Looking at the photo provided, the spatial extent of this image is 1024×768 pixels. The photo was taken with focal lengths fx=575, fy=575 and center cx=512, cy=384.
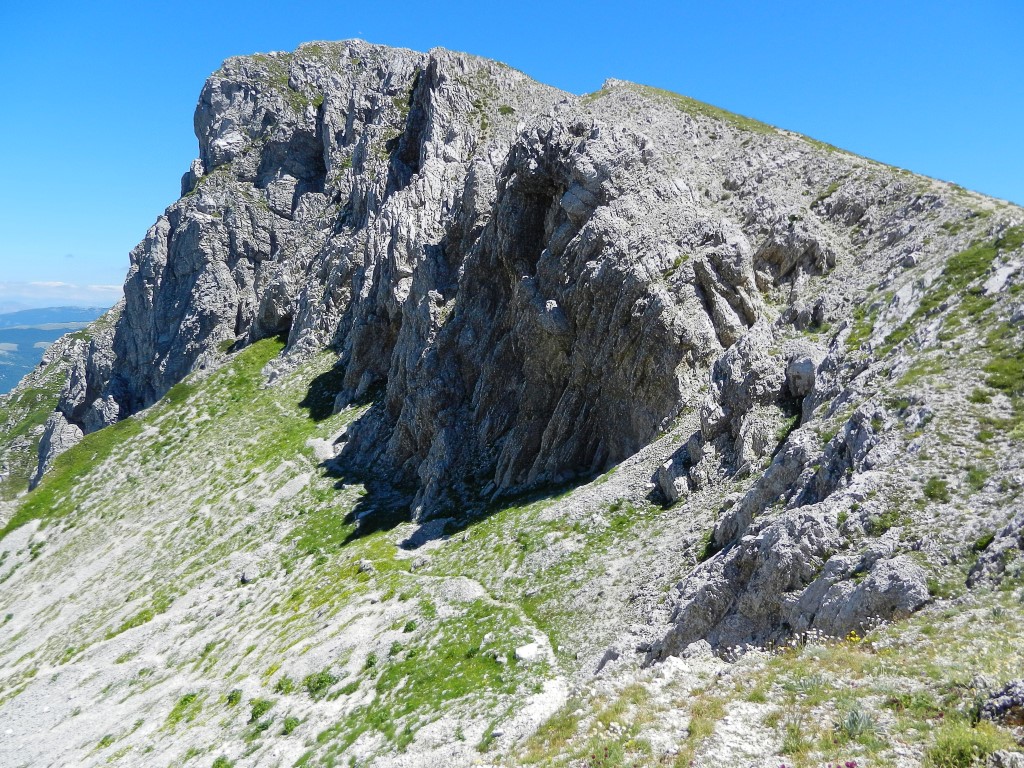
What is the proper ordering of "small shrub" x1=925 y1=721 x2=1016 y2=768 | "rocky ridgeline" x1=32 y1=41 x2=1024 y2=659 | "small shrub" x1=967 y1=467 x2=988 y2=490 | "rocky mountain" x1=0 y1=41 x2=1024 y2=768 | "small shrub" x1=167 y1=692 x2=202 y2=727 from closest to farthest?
"small shrub" x1=925 y1=721 x2=1016 y2=768
"rocky mountain" x1=0 y1=41 x2=1024 y2=768
"small shrub" x1=967 y1=467 x2=988 y2=490
"rocky ridgeline" x1=32 y1=41 x2=1024 y2=659
"small shrub" x1=167 y1=692 x2=202 y2=727

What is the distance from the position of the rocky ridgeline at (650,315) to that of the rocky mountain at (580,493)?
0.22 meters

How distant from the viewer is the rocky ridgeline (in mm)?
20281

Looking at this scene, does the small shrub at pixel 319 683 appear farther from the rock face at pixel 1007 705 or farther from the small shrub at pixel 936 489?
the small shrub at pixel 936 489

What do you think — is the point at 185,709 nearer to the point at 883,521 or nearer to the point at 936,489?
the point at 883,521

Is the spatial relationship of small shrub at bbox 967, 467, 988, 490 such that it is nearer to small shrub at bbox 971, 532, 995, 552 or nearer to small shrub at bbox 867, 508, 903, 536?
small shrub at bbox 971, 532, 995, 552

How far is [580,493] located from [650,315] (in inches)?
483

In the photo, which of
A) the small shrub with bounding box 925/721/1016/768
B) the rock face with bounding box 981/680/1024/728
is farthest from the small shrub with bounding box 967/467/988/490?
the small shrub with bounding box 925/721/1016/768

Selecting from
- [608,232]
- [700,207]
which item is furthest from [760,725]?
[700,207]

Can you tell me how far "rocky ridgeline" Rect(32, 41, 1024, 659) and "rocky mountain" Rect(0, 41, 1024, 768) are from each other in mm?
215

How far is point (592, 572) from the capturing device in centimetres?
2752

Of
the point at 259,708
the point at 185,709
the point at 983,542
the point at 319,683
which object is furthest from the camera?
the point at 185,709

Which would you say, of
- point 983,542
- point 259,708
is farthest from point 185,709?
point 983,542

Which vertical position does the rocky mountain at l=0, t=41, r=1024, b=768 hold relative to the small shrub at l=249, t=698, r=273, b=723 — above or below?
above

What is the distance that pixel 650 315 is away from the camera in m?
37.1
